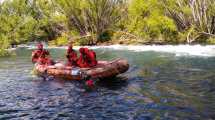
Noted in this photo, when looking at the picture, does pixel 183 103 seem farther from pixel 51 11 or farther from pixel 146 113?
pixel 51 11

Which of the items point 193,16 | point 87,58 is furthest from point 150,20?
point 87,58

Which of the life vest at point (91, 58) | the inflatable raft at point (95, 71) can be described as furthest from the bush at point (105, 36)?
the life vest at point (91, 58)

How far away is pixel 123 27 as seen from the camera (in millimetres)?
58531

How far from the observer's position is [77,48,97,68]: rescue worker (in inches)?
802

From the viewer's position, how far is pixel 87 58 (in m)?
20.6

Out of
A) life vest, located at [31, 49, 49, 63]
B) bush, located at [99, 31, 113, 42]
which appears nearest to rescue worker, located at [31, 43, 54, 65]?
life vest, located at [31, 49, 49, 63]

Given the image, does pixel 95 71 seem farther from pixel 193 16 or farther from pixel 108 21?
pixel 108 21

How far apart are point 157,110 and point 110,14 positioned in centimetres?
4549

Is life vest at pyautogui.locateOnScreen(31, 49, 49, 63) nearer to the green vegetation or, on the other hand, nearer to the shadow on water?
the shadow on water

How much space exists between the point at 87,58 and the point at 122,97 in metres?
5.00

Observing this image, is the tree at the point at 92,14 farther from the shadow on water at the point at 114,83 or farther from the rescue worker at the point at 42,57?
the shadow on water at the point at 114,83

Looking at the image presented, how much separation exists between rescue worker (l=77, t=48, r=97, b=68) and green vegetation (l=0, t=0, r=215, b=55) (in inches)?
970

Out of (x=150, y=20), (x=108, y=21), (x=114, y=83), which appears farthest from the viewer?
(x=108, y=21)

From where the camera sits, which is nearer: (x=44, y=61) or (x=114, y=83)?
(x=114, y=83)
